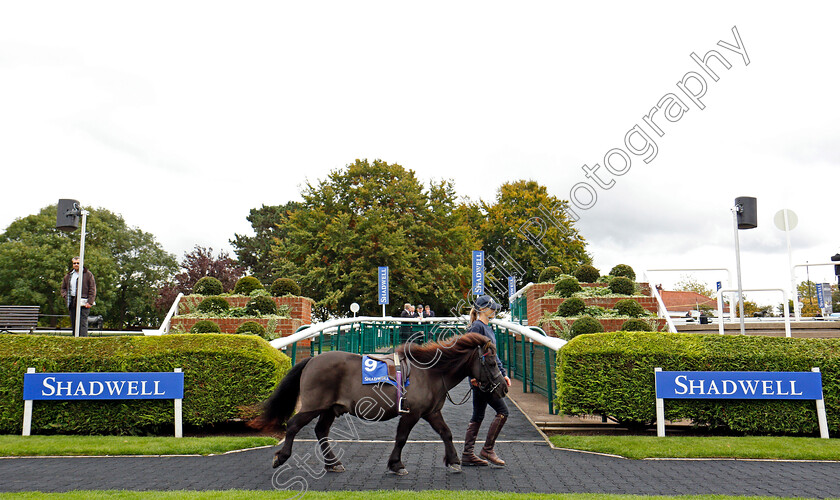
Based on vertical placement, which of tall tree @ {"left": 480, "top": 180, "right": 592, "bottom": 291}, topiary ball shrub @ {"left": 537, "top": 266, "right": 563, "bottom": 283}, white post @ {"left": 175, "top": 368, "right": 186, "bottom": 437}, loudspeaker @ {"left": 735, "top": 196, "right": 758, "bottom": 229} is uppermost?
tall tree @ {"left": 480, "top": 180, "right": 592, "bottom": 291}

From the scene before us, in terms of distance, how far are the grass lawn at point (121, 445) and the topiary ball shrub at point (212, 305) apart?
801 cm

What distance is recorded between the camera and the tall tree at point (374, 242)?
91.9 feet

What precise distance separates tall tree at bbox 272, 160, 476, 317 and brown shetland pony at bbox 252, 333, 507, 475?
71.6 feet

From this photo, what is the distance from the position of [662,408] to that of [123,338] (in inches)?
235

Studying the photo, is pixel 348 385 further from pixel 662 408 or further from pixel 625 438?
pixel 662 408

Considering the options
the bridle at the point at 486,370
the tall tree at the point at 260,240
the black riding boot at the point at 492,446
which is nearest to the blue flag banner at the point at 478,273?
the black riding boot at the point at 492,446

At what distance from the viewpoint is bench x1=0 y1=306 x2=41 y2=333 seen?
38.7 ft

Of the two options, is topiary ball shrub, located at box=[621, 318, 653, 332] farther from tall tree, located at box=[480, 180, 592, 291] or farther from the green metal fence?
tall tree, located at box=[480, 180, 592, 291]

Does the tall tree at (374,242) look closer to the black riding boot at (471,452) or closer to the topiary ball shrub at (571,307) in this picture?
the topiary ball shrub at (571,307)

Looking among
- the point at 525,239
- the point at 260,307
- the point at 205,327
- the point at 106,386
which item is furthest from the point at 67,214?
the point at 525,239

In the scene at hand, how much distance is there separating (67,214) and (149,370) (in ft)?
17.3

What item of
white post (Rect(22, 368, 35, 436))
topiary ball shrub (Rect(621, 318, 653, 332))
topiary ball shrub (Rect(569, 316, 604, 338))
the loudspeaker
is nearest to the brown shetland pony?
white post (Rect(22, 368, 35, 436))

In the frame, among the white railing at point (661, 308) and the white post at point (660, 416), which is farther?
the white railing at point (661, 308)

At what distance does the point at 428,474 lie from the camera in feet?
15.7
